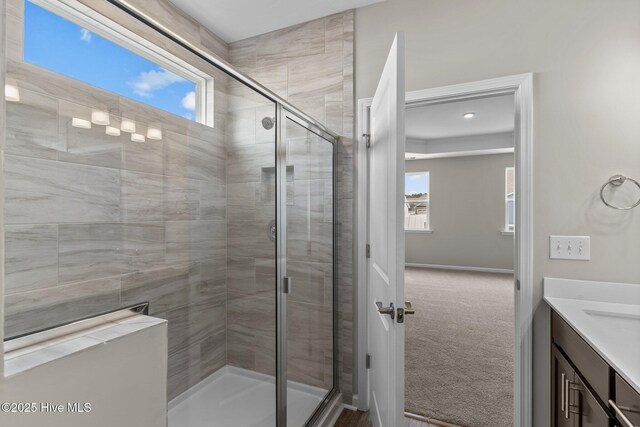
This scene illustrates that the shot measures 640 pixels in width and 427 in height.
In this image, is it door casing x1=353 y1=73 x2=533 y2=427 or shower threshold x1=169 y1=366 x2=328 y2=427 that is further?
door casing x1=353 y1=73 x2=533 y2=427

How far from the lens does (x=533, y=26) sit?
1.67 metres

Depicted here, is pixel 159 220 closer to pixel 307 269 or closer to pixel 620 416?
pixel 307 269

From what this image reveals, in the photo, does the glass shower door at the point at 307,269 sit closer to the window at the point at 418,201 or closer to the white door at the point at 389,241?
the white door at the point at 389,241

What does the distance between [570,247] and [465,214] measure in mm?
5204

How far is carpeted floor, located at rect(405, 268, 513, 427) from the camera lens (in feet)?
6.72

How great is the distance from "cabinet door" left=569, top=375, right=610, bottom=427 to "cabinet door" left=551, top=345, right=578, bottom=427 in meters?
0.03

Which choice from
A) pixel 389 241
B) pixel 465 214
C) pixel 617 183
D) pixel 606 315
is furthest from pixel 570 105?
pixel 465 214

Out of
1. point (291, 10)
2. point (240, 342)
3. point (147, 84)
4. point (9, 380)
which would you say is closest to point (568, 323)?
point (240, 342)

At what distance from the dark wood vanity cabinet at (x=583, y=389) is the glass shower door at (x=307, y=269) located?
49.1 inches

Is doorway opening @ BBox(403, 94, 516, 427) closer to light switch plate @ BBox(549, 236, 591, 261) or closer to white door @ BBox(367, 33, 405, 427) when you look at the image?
white door @ BBox(367, 33, 405, 427)

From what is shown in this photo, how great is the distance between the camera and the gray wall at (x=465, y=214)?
20.4ft

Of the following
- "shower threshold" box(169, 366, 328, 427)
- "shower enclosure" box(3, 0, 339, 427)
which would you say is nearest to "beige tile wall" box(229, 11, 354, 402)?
"shower enclosure" box(3, 0, 339, 427)

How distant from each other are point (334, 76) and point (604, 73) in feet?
4.91

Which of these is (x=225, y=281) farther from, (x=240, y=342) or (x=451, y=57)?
(x=451, y=57)
